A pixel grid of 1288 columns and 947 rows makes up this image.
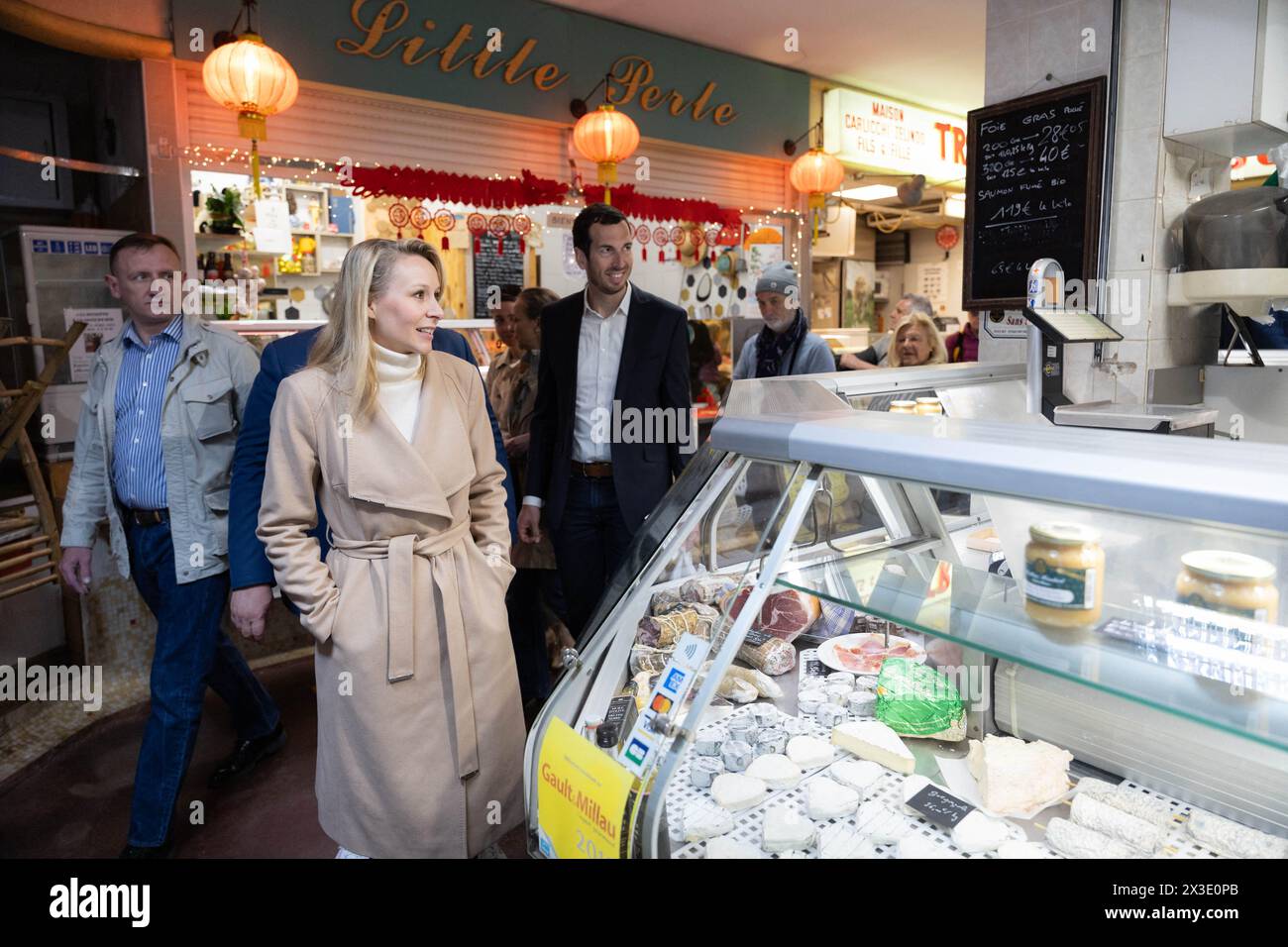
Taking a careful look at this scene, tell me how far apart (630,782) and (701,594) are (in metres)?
0.43

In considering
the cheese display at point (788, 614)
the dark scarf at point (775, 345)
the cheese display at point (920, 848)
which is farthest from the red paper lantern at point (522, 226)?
the cheese display at point (920, 848)

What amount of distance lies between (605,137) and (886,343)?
2382 millimetres

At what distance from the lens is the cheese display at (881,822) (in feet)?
5.02

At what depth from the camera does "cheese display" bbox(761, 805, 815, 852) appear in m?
1.52

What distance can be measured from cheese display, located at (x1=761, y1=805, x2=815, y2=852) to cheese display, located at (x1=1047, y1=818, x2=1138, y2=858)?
41 centimetres

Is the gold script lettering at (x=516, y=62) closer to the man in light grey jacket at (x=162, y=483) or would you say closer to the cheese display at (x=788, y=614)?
the man in light grey jacket at (x=162, y=483)

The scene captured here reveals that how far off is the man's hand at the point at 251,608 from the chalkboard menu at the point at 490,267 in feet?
13.9

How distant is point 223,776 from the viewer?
11.0ft

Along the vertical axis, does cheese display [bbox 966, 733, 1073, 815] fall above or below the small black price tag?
above

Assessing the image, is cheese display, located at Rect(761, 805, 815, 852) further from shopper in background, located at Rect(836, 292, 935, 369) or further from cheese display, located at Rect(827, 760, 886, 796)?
shopper in background, located at Rect(836, 292, 935, 369)

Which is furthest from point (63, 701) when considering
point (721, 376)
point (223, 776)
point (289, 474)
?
point (721, 376)

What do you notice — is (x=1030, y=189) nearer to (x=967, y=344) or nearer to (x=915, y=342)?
(x=915, y=342)

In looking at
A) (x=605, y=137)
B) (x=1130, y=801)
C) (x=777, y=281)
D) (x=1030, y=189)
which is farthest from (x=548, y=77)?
(x=1130, y=801)

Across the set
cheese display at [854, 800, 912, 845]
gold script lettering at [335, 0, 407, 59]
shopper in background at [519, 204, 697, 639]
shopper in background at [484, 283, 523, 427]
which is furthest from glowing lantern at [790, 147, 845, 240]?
cheese display at [854, 800, 912, 845]
